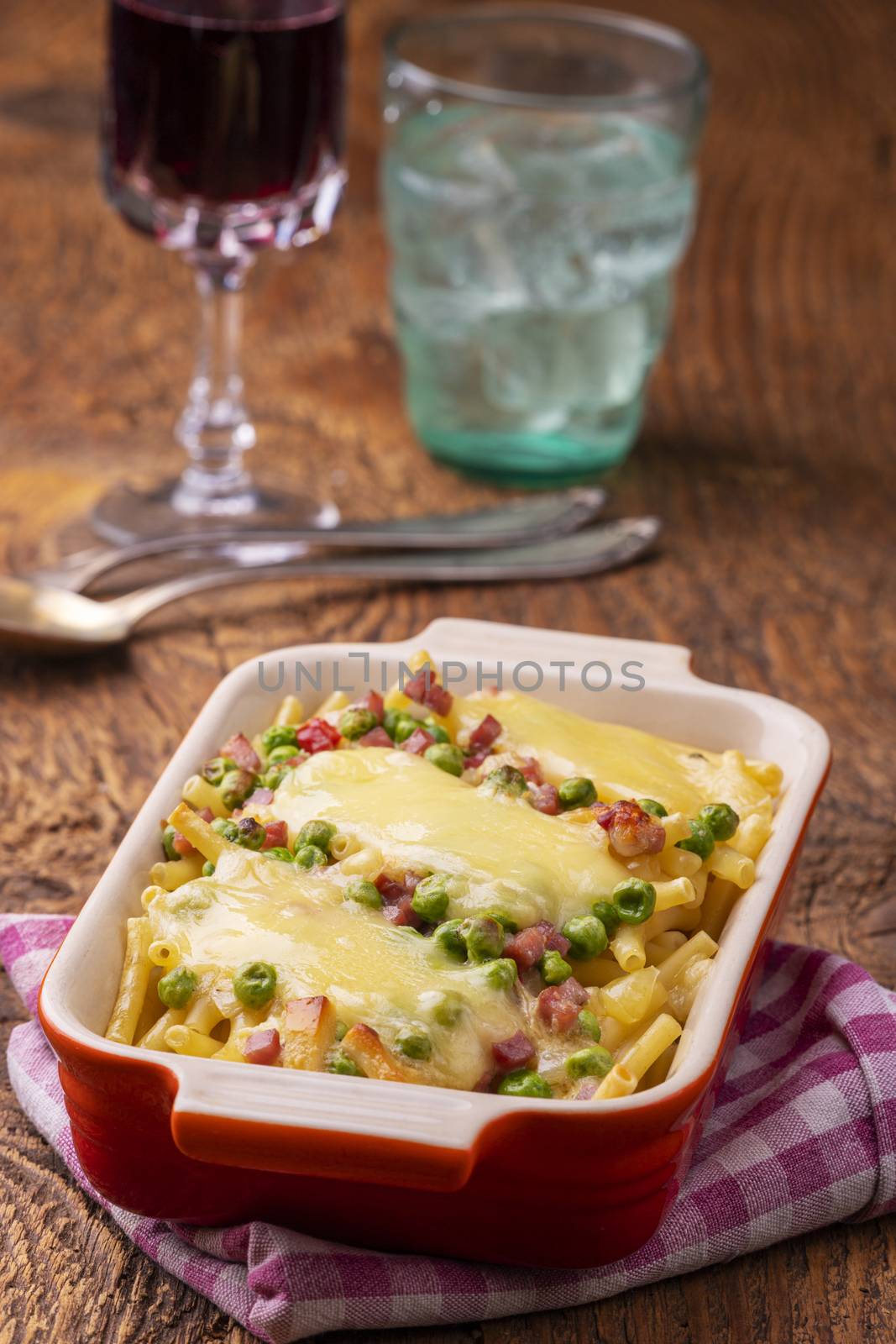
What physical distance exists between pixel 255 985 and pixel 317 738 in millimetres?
500

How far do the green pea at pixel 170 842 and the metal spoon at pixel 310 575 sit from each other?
105cm

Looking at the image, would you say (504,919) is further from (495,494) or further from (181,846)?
(495,494)

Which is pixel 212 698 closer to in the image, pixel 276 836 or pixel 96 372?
pixel 276 836

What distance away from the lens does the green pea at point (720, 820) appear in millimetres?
1872

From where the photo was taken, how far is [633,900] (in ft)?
5.71

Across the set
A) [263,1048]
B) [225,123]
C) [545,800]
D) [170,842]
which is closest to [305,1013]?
[263,1048]

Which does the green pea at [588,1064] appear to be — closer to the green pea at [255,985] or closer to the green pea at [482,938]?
the green pea at [482,938]

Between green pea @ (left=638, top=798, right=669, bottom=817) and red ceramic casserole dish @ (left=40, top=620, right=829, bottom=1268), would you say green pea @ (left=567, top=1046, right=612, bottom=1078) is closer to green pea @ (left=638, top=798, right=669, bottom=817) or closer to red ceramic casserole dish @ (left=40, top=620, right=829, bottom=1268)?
red ceramic casserole dish @ (left=40, top=620, right=829, bottom=1268)

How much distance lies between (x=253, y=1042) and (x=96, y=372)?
266 cm

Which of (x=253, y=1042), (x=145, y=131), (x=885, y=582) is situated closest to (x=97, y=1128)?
(x=253, y=1042)

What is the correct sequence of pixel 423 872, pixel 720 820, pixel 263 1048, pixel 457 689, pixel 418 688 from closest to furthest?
pixel 263 1048 < pixel 423 872 < pixel 720 820 < pixel 418 688 < pixel 457 689

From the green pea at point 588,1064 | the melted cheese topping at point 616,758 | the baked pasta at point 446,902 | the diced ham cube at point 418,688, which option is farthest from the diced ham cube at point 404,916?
the diced ham cube at point 418,688

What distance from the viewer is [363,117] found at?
4988 millimetres

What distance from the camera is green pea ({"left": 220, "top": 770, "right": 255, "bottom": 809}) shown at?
1924 millimetres
